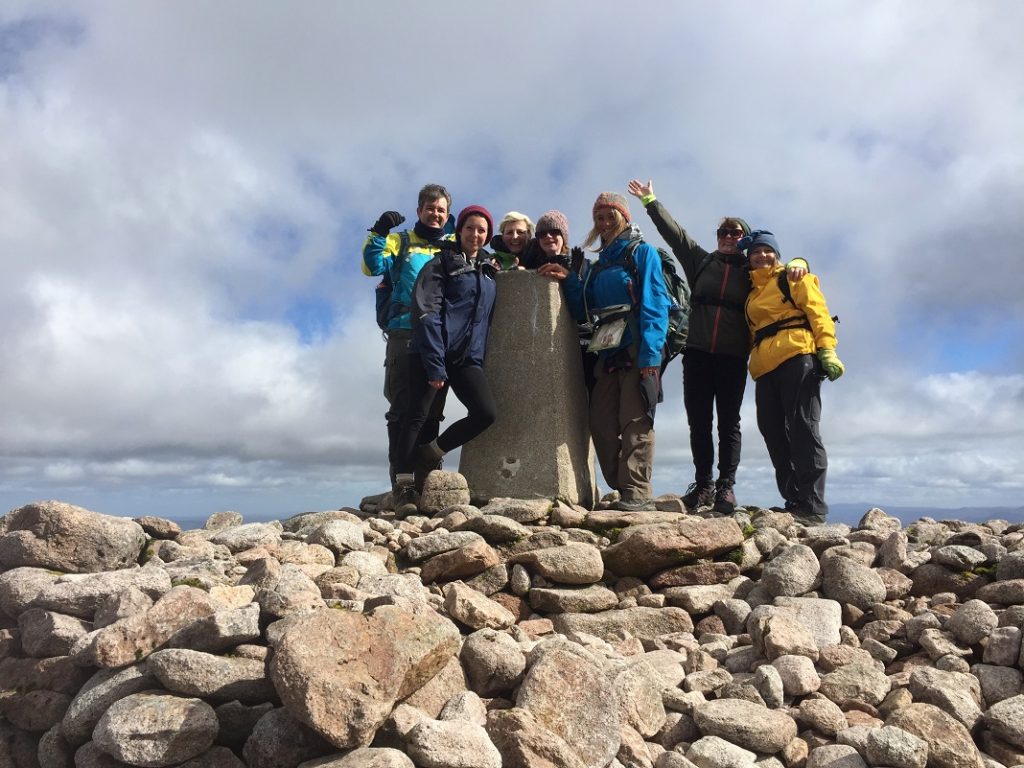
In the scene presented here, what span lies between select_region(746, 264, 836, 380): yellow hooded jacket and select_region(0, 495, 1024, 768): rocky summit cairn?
7.48 feet

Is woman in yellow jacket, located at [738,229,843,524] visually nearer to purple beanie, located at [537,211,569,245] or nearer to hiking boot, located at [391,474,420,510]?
purple beanie, located at [537,211,569,245]

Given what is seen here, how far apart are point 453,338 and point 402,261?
1319 millimetres

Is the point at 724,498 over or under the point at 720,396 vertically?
under

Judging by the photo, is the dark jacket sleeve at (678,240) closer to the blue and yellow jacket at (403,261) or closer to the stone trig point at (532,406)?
the stone trig point at (532,406)

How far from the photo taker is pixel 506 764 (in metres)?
4.18

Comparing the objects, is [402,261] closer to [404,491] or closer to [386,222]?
[386,222]

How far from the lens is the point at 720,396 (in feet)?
33.5

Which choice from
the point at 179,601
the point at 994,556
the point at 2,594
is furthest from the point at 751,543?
the point at 2,594

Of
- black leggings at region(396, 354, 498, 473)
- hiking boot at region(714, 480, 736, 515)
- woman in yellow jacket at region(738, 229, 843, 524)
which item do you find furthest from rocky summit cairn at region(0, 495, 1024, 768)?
hiking boot at region(714, 480, 736, 515)

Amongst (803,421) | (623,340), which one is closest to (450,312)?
(623,340)

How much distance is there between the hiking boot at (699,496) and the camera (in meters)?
10.3

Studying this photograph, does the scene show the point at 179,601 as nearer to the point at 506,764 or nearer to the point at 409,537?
the point at 506,764

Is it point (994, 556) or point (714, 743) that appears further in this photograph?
point (994, 556)

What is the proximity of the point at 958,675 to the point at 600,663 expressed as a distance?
2.56 metres
